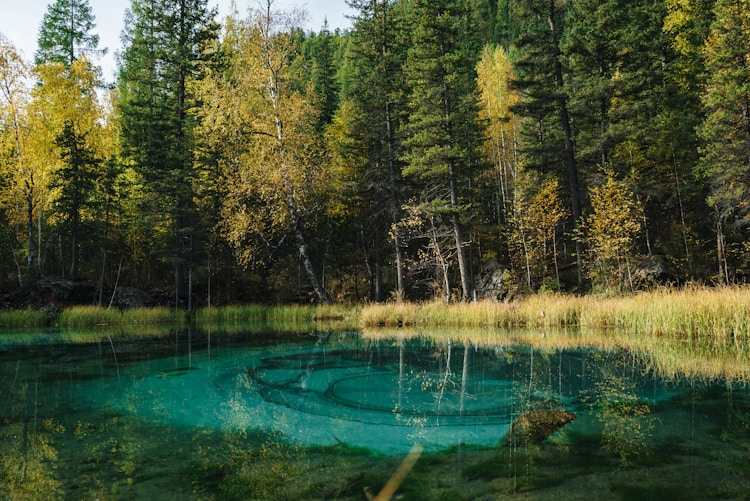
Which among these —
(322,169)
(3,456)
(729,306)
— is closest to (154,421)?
(3,456)

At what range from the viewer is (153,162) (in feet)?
62.2

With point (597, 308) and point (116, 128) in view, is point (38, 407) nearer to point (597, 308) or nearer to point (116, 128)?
point (597, 308)

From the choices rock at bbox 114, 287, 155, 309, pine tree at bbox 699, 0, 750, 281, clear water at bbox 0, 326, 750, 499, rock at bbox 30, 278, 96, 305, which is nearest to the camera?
clear water at bbox 0, 326, 750, 499

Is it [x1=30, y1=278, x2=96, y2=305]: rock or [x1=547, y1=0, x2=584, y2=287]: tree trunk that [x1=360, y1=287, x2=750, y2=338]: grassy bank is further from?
[x1=30, y1=278, x2=96, y2=305]: rock

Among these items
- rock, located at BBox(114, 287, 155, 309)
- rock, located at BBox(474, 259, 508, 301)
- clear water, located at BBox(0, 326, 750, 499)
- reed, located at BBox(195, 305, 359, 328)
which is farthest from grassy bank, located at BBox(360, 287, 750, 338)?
rock, located at BBox(114, 287, 155, 309)

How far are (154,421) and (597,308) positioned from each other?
11.8 metres

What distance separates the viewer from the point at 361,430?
4.08 m

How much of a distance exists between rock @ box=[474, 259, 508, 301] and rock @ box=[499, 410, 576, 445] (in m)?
17.0

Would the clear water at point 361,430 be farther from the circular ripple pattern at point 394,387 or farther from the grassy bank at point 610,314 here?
the grassy bank at point 610,314

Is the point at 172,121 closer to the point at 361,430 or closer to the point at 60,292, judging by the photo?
the point at 60,292

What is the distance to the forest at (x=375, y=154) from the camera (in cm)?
1806

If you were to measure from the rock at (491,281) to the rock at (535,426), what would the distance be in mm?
16956

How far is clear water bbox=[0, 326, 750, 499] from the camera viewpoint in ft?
9.13

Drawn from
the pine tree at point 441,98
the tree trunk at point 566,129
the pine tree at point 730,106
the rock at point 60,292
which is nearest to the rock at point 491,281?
the pine tree at point 441,98
